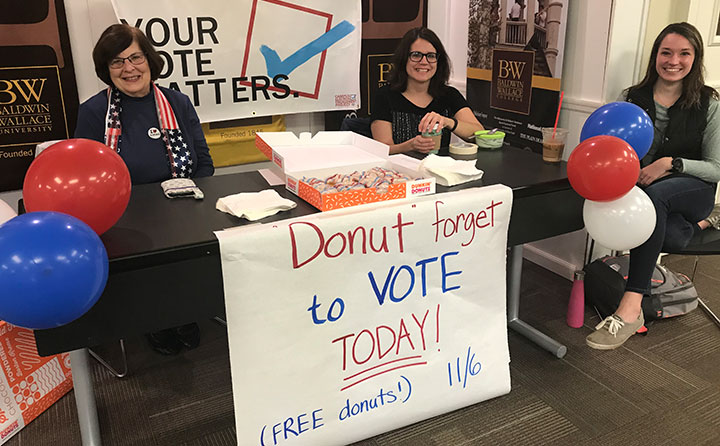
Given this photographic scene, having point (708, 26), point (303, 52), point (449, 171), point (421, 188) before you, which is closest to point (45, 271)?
point (421, 188)

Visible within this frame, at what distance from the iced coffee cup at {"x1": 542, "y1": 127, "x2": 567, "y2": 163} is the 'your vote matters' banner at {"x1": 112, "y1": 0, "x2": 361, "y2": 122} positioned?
1.71 metres

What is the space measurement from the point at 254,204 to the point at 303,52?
1987 millimetres

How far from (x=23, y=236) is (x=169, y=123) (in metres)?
1.17

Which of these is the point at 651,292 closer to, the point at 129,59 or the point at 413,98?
the point at 413,98

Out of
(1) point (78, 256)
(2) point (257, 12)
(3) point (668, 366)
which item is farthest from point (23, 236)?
(2) point (257, 12)

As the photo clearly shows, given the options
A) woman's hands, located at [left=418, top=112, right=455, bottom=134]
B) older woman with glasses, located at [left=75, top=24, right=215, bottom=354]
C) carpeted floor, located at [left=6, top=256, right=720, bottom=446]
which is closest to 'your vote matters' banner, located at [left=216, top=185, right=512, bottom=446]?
carpeted floor, located at [left=6, top=256, right=720, bottom=446]

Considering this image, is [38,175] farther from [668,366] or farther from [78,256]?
[668,366]

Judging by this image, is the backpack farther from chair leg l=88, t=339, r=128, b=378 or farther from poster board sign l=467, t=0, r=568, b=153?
chair leg l=88, t=339, r=128, b=378

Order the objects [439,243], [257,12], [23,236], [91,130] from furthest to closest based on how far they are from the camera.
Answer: [257,12]
[91,130]
[439,243]
[23,236]

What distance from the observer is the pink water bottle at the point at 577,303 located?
2328 mm

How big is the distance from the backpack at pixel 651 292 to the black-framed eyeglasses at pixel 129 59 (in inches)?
82.0

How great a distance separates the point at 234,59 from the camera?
304 cm

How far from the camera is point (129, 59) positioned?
202 centimetres

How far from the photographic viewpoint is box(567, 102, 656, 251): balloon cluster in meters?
1.61
